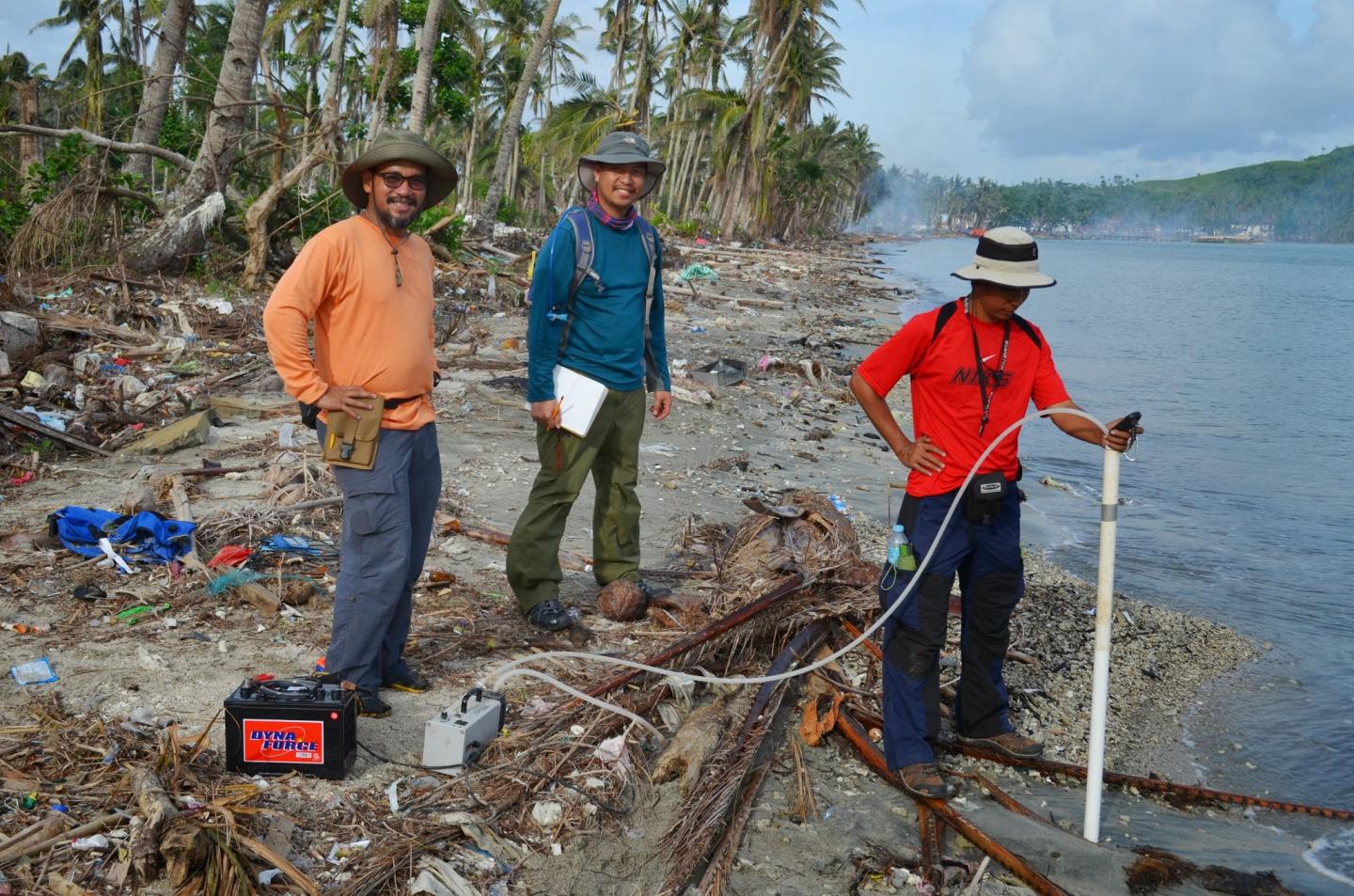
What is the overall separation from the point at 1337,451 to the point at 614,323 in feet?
42.1

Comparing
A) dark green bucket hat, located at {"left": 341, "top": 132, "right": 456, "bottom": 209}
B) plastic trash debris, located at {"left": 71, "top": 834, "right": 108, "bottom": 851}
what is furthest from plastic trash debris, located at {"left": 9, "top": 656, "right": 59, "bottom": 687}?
dark green bucket hat, located at {"left": 341, "top": 132, "right": 456, "bottom": 209}

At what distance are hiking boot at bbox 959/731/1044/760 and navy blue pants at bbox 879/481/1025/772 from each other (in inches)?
13.0

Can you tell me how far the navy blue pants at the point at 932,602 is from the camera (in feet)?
12.0

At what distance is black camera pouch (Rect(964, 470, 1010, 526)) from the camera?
3.57m

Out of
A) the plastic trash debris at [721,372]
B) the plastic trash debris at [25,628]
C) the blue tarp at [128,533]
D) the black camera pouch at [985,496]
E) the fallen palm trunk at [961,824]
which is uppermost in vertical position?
the black camera pouch at [985,496]

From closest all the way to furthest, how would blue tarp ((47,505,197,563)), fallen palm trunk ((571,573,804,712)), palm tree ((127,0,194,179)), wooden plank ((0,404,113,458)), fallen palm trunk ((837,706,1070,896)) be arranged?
fallen palm trunk ((837,706,1070,896)) → fallen palm trunk ((571,573,804,712)) → blue tarp ((47,505,197,563)) → wooden plank ((0,404,113,458)) → palm tree ((127,0,194,179))

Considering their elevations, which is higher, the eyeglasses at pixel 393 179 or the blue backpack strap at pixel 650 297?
the eyeglasses at pixel 393 179

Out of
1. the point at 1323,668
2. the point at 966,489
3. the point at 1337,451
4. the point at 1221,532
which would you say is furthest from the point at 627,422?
the point at 1337,451

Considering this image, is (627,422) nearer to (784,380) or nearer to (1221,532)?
(1221,532)

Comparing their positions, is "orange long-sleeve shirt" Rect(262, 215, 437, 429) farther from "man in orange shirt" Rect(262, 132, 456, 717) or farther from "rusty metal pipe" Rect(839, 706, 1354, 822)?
"rusty metal pipe" Rect(839, 706, 1354, 822)

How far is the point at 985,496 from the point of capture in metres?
3.57

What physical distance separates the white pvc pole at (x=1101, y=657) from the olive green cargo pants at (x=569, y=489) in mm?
2111

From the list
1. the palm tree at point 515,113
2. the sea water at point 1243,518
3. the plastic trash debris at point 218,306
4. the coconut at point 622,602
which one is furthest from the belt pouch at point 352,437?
the palm tree at point 515,113

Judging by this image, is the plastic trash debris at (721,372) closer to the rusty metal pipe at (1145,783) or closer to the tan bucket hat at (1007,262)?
the rusty metal pipe at (1145,783)
